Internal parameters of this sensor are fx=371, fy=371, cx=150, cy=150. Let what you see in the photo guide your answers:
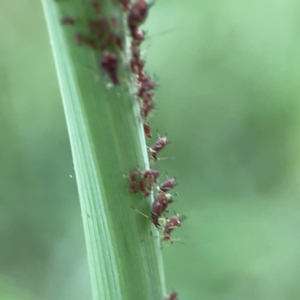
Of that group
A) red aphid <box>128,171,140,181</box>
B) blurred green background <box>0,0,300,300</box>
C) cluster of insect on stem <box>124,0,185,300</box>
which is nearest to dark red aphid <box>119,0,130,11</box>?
cluster of insect on stem <box>124,0,185,300</box>

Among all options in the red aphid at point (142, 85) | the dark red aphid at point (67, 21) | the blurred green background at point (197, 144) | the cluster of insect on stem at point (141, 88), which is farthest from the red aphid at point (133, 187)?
the blurred green background at point (197, 144)

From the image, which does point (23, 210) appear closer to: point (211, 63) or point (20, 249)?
point (20, 249)

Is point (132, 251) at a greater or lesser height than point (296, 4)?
lesser

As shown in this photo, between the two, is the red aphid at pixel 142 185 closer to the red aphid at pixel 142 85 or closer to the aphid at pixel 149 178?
the aphid at pixel 149 178

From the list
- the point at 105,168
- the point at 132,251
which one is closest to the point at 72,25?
the point at 105,168

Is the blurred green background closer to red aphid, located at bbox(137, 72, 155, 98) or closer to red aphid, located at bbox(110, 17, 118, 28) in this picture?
red aphid, located at bbox(137, 72, 155, 98)
